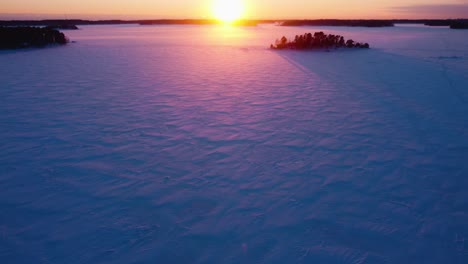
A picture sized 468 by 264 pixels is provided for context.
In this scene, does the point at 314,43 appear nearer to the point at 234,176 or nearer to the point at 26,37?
the point at 234,176

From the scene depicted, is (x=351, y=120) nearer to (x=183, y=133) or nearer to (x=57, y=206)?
(x=183, y=133)

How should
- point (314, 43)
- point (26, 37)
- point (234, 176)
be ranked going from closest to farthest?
point (234, 176), point (26, 37), point (314, 43)

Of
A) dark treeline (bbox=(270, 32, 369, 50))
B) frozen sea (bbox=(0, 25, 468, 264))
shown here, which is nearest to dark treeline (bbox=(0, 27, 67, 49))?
frozen sea (bbox=(0, 25, 468, 264))

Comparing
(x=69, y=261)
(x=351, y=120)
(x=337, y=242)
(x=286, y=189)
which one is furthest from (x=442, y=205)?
(x=69, y=261)

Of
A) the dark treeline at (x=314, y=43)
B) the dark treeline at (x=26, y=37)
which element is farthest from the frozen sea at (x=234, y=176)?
the dark treeline at (x=26, y=37)

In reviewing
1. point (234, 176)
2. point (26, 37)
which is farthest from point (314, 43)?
point (26, 37)

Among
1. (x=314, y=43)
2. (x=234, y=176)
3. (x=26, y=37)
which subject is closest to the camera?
(x=234, y=176)

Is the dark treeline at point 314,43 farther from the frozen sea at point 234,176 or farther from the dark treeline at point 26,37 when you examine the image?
the dark treeline at point 26,37

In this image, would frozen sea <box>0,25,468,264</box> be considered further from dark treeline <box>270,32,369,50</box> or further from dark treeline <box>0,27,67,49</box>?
dark treeline <box>0,27,67,49</box>
